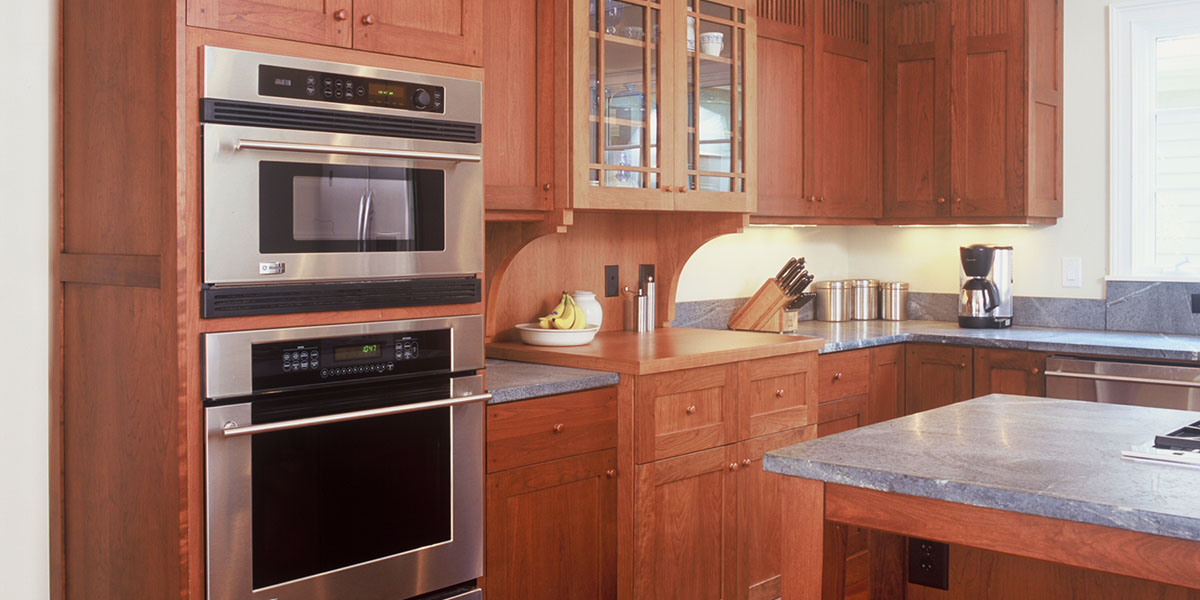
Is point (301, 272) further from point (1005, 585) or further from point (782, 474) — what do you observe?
point (1005, 585)

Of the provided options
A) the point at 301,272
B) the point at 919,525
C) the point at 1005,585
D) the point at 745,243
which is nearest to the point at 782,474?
the point at 919,525

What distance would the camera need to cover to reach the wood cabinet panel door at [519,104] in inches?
119

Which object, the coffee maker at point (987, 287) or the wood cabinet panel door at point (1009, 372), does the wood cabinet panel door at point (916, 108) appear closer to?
the coffee maker at point (987, 287)

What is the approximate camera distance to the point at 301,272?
2.21 meters

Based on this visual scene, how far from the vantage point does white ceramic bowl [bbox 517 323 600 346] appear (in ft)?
10.8

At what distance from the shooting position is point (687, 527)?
3.15 meters

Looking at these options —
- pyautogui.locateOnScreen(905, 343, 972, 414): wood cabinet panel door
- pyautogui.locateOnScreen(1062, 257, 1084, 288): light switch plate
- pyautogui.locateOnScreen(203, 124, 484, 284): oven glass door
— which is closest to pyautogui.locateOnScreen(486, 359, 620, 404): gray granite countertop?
pyautogui.locateOnScreen(203, 124, 484, 284): oven glass door

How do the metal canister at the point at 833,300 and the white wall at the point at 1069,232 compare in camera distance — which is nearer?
the white wall at the point at 1069,232

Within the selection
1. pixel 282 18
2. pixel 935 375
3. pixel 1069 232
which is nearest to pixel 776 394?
pixel 935 375

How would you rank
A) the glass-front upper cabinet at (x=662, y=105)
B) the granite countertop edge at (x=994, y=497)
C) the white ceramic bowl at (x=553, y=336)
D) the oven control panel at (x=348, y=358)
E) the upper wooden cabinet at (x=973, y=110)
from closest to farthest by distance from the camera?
1. the granite countertop edge at (x=994, y=497)
2. the oven control panel at (x=348, y=358)
3. the glass-front upper cabinet at (x=662, y=105)
4. the white ceramic bowl at (x=553, y=336)
5. the upper wooden cabinet at (x=973, y=110)

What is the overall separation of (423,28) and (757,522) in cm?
192

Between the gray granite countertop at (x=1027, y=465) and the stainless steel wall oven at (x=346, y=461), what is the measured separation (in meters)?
0.88

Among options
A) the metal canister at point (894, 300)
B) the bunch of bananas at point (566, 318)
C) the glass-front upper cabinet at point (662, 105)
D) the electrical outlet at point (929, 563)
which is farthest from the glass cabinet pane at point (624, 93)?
the metal canister at point (894, 300)

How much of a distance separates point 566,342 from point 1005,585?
1.60 metres
